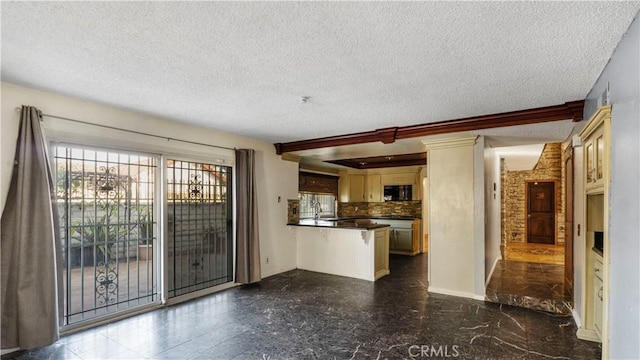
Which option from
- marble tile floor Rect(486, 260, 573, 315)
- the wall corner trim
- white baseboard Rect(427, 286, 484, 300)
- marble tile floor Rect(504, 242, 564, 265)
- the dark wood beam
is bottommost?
marble tile floor Rect(504, 242, 564, 265)

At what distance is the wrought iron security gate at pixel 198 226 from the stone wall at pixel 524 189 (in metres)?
7.27

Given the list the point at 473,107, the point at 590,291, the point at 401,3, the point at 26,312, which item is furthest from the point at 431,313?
the point at 26,312

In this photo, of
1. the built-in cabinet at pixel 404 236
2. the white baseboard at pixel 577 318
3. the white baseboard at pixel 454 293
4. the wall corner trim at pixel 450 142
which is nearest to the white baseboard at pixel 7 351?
the white baseboard at pixel 454 293

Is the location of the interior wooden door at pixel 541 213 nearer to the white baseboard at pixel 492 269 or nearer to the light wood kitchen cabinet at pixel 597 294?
the white baseboard at pixel 492 269

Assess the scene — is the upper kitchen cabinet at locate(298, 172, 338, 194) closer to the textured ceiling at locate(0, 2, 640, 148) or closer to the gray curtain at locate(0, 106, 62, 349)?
the textured ceiling at locate(0, 2, 640, 148)

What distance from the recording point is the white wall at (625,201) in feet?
5.39

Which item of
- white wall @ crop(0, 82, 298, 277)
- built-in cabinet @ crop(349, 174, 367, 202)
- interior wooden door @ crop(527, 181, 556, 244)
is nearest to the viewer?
white wall @ crop(0, 82, 298, 277)

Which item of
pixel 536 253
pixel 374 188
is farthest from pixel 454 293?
pixel 374 188

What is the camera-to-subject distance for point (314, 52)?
86.7 inches

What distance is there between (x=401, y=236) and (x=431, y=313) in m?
4.08

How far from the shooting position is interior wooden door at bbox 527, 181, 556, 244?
860cm

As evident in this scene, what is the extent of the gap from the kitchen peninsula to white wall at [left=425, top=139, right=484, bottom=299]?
1.05 metres

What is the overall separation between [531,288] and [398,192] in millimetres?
4390

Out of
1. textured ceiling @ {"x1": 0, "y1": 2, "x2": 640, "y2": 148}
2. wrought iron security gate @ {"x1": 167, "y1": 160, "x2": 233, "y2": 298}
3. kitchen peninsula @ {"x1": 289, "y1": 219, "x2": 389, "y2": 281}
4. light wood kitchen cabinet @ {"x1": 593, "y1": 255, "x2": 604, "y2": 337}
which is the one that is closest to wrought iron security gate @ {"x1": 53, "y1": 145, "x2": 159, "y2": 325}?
wrought iron security gate @ {"x1": 167, "y1": 160, "x2": 233, "y2": 298}
